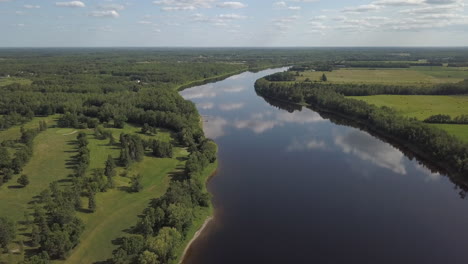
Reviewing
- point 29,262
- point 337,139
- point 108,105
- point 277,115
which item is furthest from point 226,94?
point 29,262

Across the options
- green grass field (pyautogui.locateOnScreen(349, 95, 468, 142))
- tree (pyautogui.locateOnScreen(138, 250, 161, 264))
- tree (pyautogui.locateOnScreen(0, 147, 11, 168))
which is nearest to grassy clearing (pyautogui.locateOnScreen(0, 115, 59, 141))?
tree (pyautogui.locateOnScreen(0, 147, 11, 168))

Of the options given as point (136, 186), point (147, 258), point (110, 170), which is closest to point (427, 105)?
point (136, 186)

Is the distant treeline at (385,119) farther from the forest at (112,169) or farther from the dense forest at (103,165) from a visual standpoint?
the dense forest at (103,165)

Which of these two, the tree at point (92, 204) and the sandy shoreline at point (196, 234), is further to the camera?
the tree at point (92, 204)

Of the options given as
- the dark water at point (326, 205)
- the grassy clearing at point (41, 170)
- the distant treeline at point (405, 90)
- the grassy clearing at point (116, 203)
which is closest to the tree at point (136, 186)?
the grassy clearing at point (116, 203)

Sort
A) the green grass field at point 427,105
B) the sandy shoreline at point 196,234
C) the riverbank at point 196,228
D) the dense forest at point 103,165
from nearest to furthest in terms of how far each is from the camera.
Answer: the dense forest at point 103,165 → the sandy shoreline at point 196,234 → the riverbank at point 196,228 → the green grass field at point 427,105

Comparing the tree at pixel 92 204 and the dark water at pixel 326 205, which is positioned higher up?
the tree at pixel 92 204

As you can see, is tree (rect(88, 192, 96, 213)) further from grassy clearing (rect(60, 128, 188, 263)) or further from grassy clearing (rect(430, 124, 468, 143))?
grassy clearing (rect(430, 124, 468, 143))
